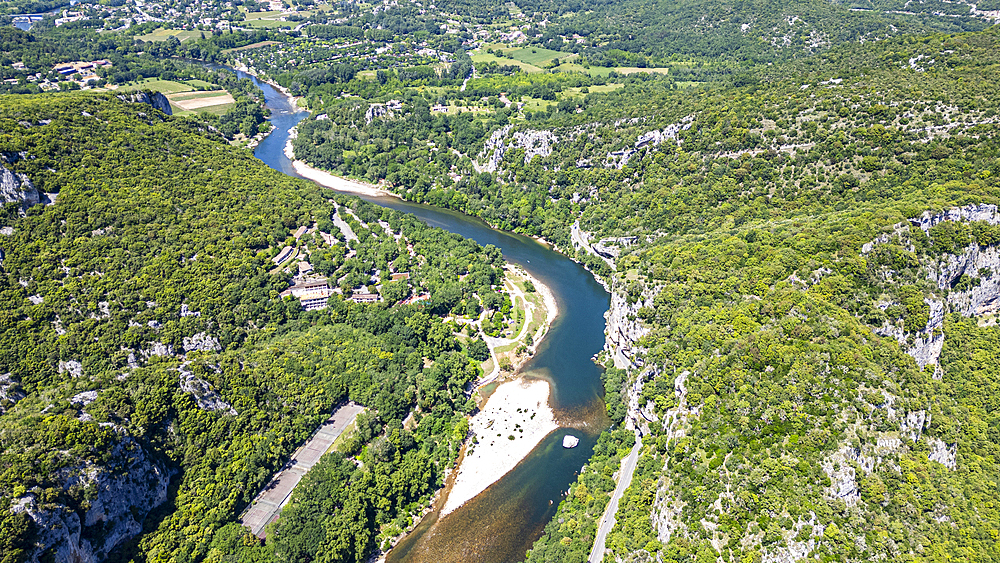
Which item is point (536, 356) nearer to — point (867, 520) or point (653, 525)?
point (653, 525)

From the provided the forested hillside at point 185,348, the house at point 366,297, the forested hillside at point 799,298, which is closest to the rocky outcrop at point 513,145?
the forested hillside at point 799,298

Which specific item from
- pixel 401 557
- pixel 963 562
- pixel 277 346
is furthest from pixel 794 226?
pixel 277 346

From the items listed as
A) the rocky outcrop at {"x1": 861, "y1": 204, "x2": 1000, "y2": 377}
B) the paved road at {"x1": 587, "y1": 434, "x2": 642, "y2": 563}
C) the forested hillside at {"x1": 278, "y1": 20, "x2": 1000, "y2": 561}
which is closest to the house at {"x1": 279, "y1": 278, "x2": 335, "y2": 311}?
the forested hillside at {"x1": 278, "y1": 20, "x2": 1000, "y2": 561}

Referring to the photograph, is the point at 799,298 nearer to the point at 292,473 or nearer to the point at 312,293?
the point at 292,473

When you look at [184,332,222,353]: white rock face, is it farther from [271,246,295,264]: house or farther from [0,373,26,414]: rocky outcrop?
[271,246,295,264]: house

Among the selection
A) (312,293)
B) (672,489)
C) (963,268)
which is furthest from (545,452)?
(963,268)

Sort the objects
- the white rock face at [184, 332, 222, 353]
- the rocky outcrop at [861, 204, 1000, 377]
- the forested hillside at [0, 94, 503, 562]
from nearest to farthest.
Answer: the forested hillside at [0, 94, 503, 562]
the rocky outcrop at [861, 204, 1000, 377]
the white rock face at [184, 332, 222, 353]

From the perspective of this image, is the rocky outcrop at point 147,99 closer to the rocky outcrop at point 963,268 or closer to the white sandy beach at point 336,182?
the white sandy beach at point 336,182
